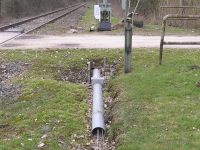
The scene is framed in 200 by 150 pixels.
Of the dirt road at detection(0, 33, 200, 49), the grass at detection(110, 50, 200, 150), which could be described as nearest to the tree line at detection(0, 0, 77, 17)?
the dirt road at detection(0, 33, 200, 49)

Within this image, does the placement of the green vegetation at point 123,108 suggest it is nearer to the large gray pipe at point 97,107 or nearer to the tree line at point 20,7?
the large gray pipe at point 97,107

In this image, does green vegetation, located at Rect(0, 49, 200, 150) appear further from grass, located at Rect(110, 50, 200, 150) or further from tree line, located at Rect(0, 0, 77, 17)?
tree line, located at Rect(0, 0, 77, 17)

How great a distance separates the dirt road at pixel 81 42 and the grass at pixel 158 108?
4334 millimetres

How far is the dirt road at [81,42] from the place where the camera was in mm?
16389

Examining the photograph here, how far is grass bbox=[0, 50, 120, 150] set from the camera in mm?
7184

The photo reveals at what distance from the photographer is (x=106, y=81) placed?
1134 cm

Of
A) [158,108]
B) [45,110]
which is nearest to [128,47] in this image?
[158,108]

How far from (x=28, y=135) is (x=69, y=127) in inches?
28.2

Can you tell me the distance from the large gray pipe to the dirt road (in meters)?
5.35

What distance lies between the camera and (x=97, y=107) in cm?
853

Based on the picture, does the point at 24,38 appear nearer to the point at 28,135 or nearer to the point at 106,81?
the point at 106,81

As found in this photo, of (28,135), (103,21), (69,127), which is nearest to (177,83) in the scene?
(69,127)

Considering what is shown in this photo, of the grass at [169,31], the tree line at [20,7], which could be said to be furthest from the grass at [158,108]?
the tree line at [20,7]

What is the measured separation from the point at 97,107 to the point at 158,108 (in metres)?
1.09
